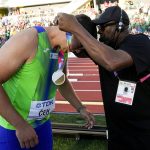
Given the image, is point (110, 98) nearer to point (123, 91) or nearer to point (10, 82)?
point (123, 91)

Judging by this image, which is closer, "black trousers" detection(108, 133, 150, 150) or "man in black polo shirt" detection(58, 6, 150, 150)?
"man in black polo shirt" detection(58, 6, 150, 150)

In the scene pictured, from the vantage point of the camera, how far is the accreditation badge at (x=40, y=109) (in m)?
2.70

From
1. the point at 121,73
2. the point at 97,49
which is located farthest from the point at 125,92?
the point at 97,49

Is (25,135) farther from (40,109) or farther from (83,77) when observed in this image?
(83,77)

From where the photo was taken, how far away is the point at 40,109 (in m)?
2.73

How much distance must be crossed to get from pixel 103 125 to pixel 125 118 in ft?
8.43

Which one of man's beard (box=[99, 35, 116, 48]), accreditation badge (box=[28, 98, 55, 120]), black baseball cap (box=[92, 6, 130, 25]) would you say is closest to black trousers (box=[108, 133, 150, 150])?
accreditation badge (box=[28, 98, 55, 120])

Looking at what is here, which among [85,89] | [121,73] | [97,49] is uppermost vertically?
[97,49]

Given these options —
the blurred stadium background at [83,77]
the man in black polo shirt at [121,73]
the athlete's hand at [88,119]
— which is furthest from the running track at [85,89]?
the man in black polo shirt at [121,73]

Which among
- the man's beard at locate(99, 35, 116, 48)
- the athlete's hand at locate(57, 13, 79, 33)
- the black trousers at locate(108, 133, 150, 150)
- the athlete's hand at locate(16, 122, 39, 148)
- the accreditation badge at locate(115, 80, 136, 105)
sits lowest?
the black trousers at locate(108, 133, 150, 150)

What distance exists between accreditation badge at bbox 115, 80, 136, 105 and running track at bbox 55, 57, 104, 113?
4.49 meters

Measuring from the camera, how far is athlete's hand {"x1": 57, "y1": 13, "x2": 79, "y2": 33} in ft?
7.47

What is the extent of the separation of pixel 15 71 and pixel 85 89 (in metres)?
7.96

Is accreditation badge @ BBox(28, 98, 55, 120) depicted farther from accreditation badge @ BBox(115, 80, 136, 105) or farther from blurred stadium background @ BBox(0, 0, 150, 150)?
blurred stadium background @ BBox(0, 0, 150, 150)
